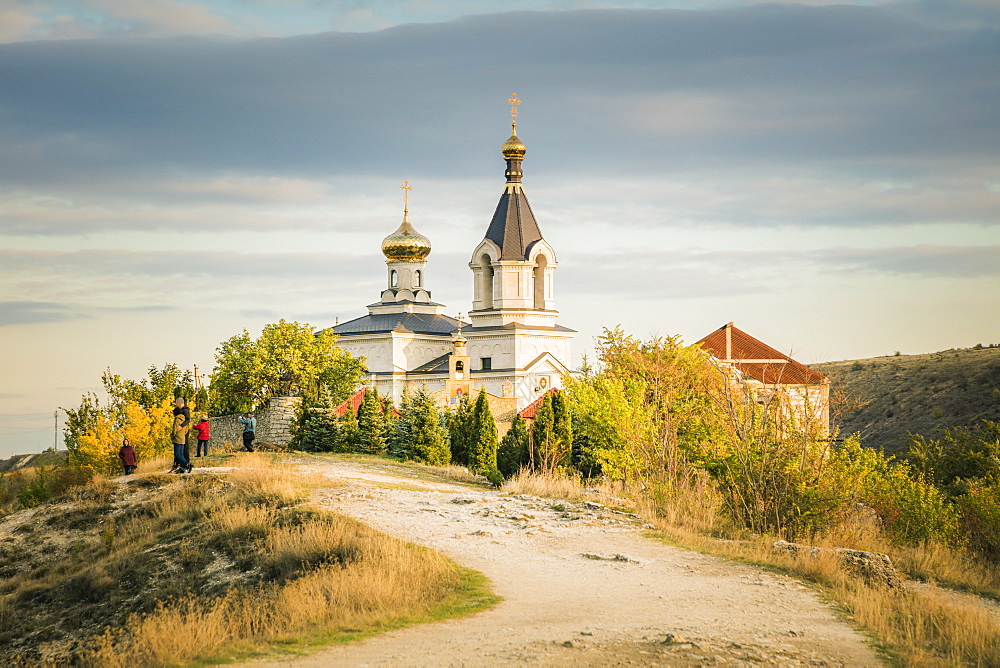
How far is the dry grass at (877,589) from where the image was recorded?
9.87 meters

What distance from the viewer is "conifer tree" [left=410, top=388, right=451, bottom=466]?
32.9 m

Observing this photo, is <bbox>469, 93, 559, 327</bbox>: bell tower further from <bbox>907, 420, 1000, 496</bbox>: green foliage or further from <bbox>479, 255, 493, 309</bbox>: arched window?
<bbox>907, 420, 1000, 496</bbox>: green foliage

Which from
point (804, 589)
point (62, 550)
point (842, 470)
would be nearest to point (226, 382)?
point (62, 550)

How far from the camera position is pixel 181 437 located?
69.9 ft

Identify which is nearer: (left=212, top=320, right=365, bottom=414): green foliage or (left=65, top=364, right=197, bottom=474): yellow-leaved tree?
(left=65, top=364, right=197, bottom=474): yellow-leaved tree

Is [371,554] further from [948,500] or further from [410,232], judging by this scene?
[410,232]

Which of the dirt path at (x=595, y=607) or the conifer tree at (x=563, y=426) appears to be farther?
the conifer tree at (x=563, y=426)

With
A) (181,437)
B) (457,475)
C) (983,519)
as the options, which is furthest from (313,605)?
(983,519)

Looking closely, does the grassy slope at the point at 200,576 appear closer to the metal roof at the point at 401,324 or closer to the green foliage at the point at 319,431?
the green foliage at the point at 319,431

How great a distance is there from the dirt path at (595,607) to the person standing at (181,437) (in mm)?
5658

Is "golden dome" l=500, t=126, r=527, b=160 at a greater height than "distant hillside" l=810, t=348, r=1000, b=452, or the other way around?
"golden dome" l=500, t=126, r=527, b=160

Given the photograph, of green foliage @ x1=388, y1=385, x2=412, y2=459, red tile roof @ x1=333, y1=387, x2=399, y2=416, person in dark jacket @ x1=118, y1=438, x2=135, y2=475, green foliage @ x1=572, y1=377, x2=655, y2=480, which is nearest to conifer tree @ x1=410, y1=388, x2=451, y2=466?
green foliage @ x1=388, y1=385, x2=412, y2=459

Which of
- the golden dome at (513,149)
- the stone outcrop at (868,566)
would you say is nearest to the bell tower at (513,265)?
the golden dome at (513,149)

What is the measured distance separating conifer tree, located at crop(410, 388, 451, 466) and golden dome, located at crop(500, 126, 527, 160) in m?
41.4
